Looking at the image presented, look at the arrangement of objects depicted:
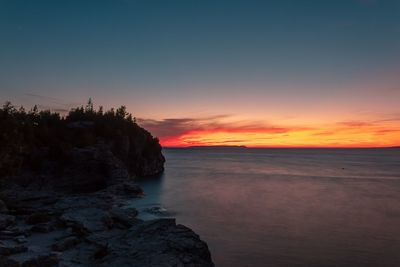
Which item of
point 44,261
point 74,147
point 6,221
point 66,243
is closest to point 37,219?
point 6,221

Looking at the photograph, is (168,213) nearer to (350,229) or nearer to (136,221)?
(136,221)

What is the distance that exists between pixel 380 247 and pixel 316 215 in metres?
15.6

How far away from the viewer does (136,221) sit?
37.9 metres

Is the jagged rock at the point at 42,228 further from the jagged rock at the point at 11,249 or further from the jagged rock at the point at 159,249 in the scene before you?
the jagged rock at the point at 159,249

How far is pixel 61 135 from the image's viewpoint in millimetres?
83062

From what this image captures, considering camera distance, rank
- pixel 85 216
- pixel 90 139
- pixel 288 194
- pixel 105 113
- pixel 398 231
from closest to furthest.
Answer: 1. pixel 85 216
2. pixel 398 231
3. pixel 288 194
4. pixel 90 139
5. pixel 105 113


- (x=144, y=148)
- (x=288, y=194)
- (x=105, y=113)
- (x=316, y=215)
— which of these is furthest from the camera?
(x=105, y=113)

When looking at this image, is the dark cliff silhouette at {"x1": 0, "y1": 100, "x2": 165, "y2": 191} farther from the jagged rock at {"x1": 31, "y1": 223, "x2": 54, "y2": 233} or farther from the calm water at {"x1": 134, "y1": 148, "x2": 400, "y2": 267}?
the calm water at {"x1": 134, "y1": 148, "x2": 400, "y2": 267}

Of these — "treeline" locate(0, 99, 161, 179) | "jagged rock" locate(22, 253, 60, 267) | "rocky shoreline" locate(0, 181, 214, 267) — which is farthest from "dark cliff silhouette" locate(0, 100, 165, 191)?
"jagged rock" locate(22, 253, 60, 267)

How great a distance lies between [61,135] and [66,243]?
59.0 metres

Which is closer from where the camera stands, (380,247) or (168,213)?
(380,247)

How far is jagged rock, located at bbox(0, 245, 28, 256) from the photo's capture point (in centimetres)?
2612

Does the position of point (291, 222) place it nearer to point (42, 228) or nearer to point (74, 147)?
point (42, 228)

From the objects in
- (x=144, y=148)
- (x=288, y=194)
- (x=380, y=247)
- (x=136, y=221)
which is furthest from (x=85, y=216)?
(x=144, y=148)
